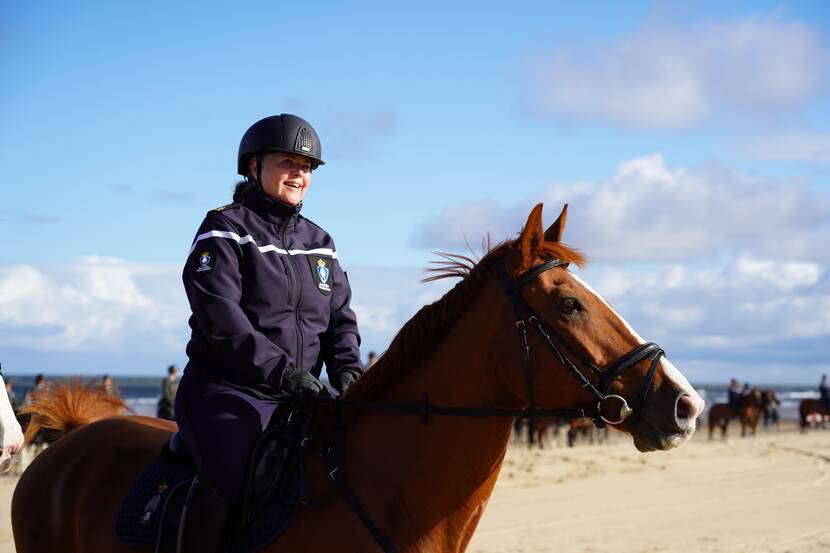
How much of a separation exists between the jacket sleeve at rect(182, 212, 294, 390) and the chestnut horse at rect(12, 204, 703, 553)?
0.41m

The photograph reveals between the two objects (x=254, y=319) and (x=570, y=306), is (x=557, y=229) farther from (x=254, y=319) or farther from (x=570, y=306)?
(x=254, y=319)

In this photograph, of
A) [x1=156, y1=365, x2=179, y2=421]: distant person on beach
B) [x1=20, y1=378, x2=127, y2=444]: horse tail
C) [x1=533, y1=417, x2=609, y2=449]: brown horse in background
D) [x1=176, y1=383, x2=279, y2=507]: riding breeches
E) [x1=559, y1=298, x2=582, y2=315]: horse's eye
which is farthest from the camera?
[x1=533, y1=417, x2=609, y2=449]: brown horse in background

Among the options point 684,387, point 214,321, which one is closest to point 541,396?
point 684,387

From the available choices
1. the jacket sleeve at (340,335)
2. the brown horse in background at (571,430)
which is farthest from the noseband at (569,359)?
the brown horse in background at (571,430)

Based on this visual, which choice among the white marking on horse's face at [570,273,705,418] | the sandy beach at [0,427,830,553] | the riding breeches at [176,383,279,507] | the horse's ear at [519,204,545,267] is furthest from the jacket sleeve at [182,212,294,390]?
the sandy beach at [0,427,830,553]

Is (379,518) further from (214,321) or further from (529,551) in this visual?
(529,551)

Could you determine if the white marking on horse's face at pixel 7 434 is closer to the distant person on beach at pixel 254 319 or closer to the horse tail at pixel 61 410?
the distant person on beach at pixel 254 319

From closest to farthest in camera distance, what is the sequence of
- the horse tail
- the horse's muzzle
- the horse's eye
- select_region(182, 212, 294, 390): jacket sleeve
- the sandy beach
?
the horse's muzzle < the horse's eye < select_region(182, 212, 294, 390): jacket sleeve < the horse tail < the sandy beach

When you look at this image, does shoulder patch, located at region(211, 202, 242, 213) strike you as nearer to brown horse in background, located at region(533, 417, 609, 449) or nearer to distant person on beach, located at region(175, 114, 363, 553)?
distant person on beach, located at region(175, 114, 363, 553)

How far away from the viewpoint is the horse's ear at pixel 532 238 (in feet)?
12.1

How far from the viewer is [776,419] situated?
4403cm

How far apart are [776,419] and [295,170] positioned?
4441cm

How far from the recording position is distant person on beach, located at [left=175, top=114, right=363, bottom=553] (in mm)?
3705

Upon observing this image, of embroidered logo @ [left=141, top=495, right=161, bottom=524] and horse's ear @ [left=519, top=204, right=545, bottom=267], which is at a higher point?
horse's ear @ [left=519, top=204, right=545, bottom=267]
